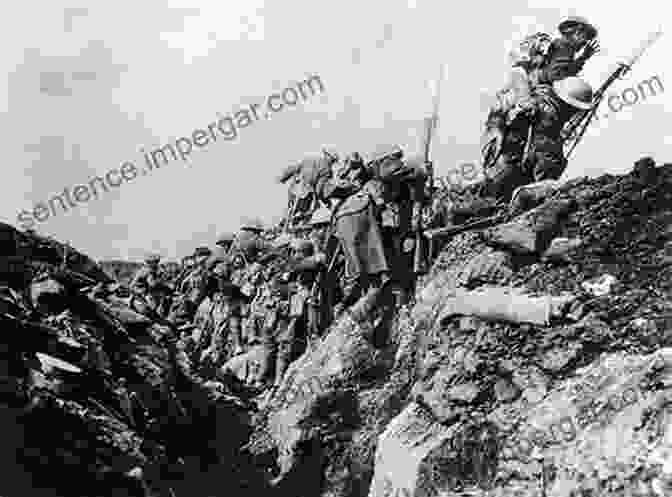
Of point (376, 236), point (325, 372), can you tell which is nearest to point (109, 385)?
point (325, 372)

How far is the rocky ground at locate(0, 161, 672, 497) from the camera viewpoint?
17.0 ft

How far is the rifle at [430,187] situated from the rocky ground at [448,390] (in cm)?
20

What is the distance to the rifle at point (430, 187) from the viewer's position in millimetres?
8273

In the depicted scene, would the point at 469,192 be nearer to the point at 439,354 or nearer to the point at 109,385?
the point at 439,354

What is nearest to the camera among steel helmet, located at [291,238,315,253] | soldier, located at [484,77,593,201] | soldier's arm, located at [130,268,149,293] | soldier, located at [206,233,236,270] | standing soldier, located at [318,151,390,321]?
soldier, located at [484,77,593,201]

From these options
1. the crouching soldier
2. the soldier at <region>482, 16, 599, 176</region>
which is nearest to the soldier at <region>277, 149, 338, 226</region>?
the crouching soldier

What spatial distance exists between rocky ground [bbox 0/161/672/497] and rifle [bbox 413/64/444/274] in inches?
8.0

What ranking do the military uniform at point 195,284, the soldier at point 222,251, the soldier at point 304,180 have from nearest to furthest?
the soldier at point 304,180
the soldier at point 222,251
the military uniform at point 195,284

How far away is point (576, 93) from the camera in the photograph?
849 centimetres

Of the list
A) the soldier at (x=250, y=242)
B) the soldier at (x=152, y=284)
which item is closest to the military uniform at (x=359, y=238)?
the soldier at (x=250, y=242)

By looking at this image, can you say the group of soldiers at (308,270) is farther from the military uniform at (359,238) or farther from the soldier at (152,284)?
the soldier at (152,284)

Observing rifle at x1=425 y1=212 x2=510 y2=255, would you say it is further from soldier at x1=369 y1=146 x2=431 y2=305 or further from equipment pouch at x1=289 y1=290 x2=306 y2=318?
equipment pouch at x1=289 y1=290 x2=306 y2=318

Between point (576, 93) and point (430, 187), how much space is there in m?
1.93

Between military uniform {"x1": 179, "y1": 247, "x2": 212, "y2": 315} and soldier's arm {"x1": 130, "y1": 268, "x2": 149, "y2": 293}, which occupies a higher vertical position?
soldier's arm {"x1": 130, "y1": 268, "x2": 149, "y2": 293}
